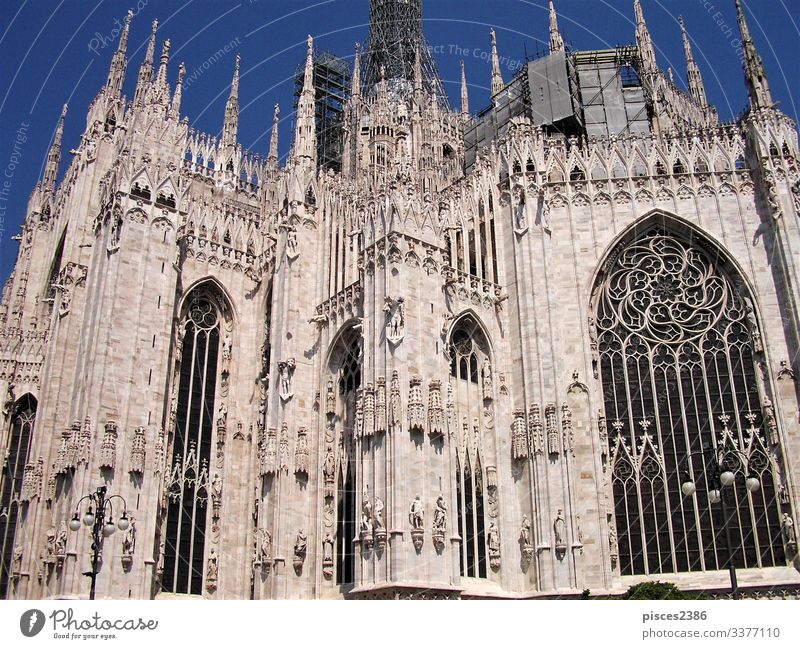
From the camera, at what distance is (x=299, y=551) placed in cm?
2945

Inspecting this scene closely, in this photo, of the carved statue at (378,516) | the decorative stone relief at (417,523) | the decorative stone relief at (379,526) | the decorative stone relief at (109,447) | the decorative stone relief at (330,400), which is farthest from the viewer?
the decorative stone relief at (330,400)

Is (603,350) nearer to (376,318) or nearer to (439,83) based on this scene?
(376,318)

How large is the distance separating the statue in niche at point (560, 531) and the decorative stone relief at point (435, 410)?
4795 millimetres

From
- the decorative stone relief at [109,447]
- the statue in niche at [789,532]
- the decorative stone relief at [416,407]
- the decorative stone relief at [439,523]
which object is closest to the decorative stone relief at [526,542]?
the decorative stone relief at [439,523]

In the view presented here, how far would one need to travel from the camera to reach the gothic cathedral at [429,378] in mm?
27062

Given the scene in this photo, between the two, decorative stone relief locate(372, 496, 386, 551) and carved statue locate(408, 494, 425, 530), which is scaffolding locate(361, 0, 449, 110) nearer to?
decorative stone relief locate(372, 496, 386, 551)

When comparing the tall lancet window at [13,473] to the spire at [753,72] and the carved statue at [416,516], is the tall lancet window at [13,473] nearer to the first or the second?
the carved statue at [416,516]

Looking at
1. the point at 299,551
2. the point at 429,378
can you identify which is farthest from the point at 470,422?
the point at 299,551

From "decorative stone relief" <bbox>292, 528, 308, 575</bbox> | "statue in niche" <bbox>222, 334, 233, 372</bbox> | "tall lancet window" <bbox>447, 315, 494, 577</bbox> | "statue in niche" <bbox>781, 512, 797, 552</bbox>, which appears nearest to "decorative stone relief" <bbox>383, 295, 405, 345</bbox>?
"tall lancet window" <bbox>447, 315, 494, 577</bbox>

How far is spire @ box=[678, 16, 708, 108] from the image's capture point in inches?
1849

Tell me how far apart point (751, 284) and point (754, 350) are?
2.59 meters

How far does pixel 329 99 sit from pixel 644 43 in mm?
25030

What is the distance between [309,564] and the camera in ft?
96.6

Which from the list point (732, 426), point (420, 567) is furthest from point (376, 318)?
point (732, 426)
